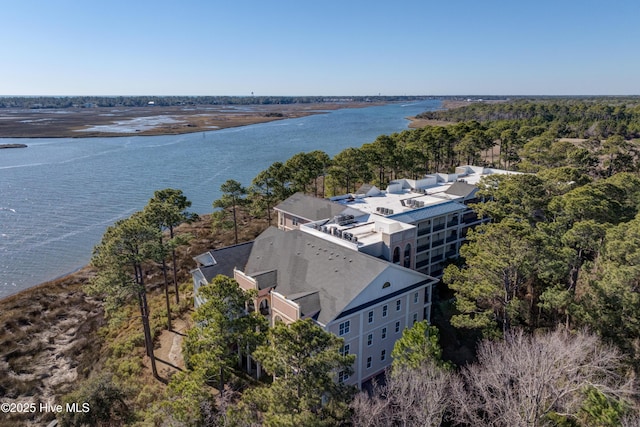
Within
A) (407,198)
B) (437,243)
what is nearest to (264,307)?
(437,243)

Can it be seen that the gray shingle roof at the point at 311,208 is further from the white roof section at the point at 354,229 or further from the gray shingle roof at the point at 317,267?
the gray shingle roof at the point at 317,267

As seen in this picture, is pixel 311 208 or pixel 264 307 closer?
pixel 264 307

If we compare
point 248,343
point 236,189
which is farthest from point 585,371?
point 236,189

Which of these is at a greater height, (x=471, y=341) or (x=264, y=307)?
(x=264, y=307)

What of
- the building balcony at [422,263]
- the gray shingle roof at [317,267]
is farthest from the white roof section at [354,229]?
the building balcony at [422,263]

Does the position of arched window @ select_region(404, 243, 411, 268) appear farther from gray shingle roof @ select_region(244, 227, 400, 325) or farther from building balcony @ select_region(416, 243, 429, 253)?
gray shingle roof @ select_region(244, 227, 400, 325)

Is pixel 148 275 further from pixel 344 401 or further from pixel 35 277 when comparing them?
pixel 344 401

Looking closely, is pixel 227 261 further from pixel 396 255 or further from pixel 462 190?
pixel 462 190

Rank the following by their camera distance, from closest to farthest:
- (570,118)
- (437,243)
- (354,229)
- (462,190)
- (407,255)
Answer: (407,255)
(354,229)
(437,243)
(462,190)
(570,118)
